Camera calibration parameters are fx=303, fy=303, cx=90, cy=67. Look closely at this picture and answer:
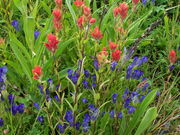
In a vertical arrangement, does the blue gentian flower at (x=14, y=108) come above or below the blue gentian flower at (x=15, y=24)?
below

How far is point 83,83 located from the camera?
1863 mm

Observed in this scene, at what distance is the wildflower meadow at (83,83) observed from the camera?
1611mm

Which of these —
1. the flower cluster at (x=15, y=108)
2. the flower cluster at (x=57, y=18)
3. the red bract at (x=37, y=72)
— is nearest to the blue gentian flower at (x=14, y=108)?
the flower cluster at (x=15, y=108)

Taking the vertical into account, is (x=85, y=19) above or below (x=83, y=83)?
above

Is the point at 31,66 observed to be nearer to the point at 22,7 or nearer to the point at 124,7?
the point at 22,7

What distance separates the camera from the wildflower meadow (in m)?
1.61

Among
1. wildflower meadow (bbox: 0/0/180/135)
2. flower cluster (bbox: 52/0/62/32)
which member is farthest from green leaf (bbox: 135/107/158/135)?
flower cluster (bbox: 52/0/62/32)

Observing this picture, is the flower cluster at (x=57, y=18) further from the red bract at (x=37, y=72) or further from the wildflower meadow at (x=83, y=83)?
the red bract at (x=37, y=72)

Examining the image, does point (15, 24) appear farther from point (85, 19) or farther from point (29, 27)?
point (85, 19)

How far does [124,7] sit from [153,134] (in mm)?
854

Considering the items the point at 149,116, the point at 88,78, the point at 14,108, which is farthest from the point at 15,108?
the point at 149,116

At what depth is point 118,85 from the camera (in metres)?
2.05

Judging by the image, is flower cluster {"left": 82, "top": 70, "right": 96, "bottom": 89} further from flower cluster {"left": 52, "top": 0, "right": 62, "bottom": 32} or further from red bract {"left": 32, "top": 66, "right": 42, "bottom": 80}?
red bract {"left": 32, "top": 66, "right": 42, "bottom": 80}

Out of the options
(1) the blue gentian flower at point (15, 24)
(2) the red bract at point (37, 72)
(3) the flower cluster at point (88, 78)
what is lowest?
(3) the flower cluster at point (88, 78)
